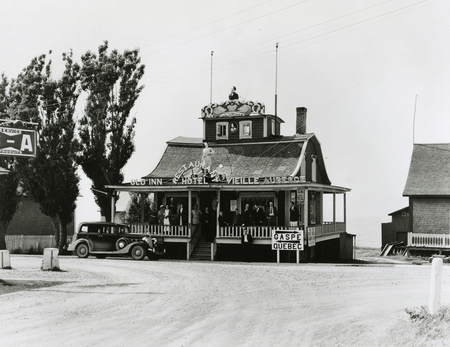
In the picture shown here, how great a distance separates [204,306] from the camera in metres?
13.5

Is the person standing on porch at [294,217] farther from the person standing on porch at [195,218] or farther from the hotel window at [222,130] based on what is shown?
the hotel window at [222,130]

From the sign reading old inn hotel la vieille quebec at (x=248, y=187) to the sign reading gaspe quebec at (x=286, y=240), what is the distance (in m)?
0.04

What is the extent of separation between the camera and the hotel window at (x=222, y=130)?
118ft

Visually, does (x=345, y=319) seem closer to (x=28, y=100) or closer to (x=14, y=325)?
(x=14, y=325)

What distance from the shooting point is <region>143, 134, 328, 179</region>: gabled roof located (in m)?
32.2

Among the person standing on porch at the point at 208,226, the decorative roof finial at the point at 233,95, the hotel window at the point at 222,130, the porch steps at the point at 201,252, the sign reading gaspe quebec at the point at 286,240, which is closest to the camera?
the sign reading gaspe quebec at the point at 286,240

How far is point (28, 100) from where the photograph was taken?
3575cm

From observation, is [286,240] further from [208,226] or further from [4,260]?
[4,260]

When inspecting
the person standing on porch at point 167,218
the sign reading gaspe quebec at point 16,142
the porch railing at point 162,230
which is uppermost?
the sign reading gaspe quebec at point 16,142

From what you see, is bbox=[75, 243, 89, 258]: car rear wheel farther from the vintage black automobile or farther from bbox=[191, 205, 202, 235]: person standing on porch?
bbox=[191, 205, 202, 235]: person standing on porch

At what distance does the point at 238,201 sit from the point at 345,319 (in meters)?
20.4

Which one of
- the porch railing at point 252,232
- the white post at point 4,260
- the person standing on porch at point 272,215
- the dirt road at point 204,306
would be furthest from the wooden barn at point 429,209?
the white post at point 4,260

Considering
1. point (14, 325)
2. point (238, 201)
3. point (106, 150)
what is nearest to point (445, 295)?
point (14, 325)

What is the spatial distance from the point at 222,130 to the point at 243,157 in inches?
130
